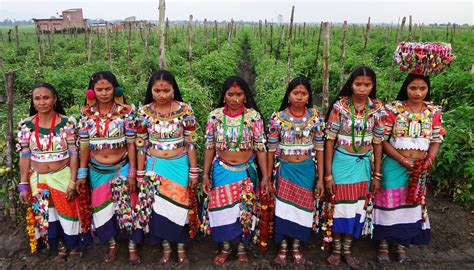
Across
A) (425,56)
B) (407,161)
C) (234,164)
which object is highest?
(425,56)

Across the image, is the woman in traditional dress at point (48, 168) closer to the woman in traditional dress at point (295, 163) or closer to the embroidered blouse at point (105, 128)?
the embroidered blouse at point (105, 128)

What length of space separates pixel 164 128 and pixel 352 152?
174 centimetres

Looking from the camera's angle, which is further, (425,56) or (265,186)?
(265,186)

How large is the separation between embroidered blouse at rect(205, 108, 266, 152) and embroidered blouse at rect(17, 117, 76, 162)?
4.10 ft

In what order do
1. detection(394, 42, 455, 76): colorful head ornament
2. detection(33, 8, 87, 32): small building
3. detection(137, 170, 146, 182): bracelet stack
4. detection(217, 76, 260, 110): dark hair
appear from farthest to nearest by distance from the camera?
1. detection(33, 8, 87, 32): small building
2. detection(137, 170, 146, 182): bracelet stack
3. detection(217, 76, 260, 110): dark hair
4. detection(394, 42, 455, 76): colorful head ornament

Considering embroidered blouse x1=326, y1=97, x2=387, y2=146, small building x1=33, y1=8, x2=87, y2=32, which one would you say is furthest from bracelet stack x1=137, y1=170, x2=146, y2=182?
small building x1=33, y1=8, x2=87, y2=32

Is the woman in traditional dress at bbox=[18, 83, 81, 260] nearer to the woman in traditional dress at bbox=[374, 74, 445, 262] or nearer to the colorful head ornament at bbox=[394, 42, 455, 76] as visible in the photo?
the woman in traditional dress at bbox=[374, 74, 445, 262]

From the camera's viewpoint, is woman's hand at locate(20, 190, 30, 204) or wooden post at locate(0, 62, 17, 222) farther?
wooden post at locate(0, 62, 17, 222)

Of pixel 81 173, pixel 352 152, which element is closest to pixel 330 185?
pixel 352 152

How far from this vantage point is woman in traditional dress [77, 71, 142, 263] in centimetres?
306

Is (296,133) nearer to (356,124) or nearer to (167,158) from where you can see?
(356,124)

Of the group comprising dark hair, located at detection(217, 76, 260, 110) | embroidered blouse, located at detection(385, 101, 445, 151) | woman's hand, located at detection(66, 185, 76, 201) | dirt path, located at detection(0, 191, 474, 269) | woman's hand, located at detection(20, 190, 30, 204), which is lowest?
dirt path, located at detection(0, 191, 474, 269)

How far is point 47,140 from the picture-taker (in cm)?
303

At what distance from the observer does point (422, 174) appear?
10.3ft
